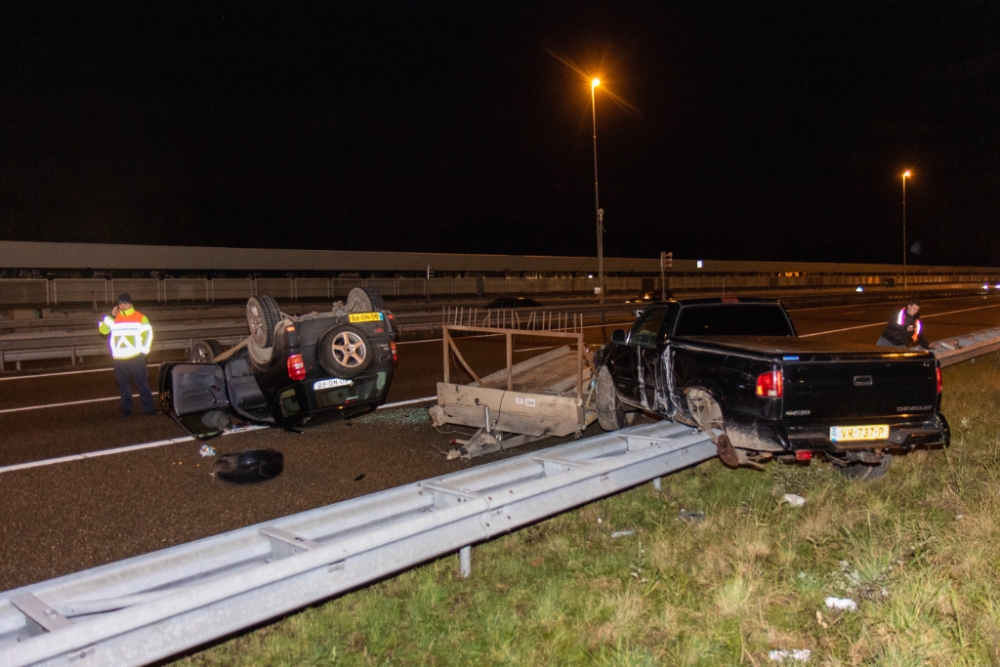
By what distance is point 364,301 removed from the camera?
29.2ft

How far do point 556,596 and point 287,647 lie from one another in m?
1.57

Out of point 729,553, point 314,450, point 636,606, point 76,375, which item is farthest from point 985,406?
point 76,375

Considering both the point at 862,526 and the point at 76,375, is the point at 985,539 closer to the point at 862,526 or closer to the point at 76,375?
the point at 862,526

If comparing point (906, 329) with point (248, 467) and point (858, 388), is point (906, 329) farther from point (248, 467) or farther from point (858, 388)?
point (248, 467)

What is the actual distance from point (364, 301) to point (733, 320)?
426 centimetres

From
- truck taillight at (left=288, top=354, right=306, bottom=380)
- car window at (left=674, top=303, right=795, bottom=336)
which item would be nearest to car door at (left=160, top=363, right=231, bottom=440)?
truck taillight at (left=288, top=354, right=306, bottom=380)

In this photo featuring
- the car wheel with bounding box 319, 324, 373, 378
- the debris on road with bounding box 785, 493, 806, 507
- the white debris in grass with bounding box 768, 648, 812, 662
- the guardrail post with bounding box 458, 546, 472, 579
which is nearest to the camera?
the white debris in grass with bounding box 768, 648, 812, 662

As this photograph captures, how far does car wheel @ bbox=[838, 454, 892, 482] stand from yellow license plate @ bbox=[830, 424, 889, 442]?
0.96 meters

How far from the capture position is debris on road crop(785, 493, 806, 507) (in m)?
6.25

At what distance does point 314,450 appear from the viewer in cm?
843

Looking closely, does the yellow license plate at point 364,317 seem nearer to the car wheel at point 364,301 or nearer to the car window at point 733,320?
the car wheel at point 364,301

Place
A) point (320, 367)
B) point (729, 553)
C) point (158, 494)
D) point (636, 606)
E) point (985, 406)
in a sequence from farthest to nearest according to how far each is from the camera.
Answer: point (985, 406)
point (320, 367)
point (158, 494)
point (729, 553)
point (636, 606)

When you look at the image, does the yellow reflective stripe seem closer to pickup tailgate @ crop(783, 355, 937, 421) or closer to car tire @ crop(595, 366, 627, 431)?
car tire @ crop(595, 366, 627, 431)

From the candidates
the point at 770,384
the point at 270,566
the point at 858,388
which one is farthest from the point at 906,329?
the point at 270,566
